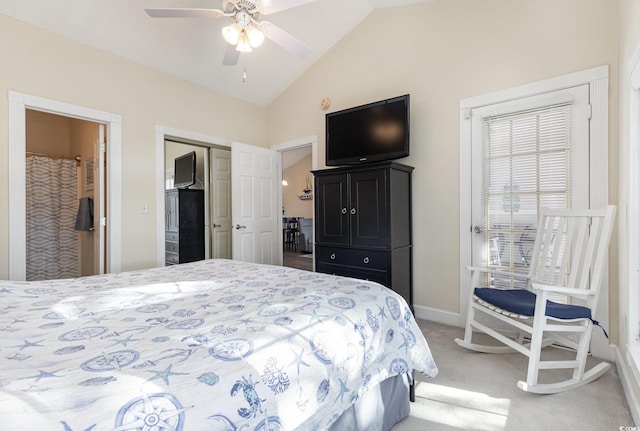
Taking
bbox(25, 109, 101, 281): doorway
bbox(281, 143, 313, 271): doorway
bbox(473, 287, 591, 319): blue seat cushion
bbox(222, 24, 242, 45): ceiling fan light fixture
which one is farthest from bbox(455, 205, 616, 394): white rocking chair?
bbox(281, 143, 313, 271): doorway

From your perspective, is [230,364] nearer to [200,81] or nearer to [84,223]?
[200,81]

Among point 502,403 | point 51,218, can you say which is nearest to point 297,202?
point 51,218

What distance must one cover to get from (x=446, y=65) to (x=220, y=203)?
3.42m

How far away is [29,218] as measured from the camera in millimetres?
4387

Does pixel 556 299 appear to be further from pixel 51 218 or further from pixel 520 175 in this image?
pixel 51 218

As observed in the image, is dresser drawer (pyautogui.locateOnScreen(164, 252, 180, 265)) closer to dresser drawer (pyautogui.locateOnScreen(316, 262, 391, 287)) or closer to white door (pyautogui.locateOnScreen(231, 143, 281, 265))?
white door (pyautogui.locateOnScreen(231, 143, 281, 265))

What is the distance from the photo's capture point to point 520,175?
2.75m

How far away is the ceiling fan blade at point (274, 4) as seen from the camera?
2.17 m

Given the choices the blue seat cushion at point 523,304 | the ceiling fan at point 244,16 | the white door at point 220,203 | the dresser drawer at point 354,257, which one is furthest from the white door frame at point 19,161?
the blue seat cushion at point 523,304

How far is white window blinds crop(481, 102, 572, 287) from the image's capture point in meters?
2.56

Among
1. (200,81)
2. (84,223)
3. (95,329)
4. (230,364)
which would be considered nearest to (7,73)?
(200,81)

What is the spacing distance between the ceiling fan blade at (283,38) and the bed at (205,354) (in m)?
1.90

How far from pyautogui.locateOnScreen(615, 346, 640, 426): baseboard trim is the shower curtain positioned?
6.11m

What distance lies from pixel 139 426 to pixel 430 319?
119 inches
